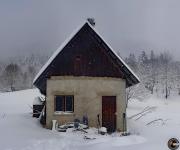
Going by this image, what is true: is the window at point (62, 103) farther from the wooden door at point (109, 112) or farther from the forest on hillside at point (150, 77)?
the forest on hillside at point (150, 77)

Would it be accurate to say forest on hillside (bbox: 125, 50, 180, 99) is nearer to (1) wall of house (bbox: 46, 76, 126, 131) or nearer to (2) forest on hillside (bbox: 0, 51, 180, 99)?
(2) forest on hillside (bbox: 0, 51, 180, 99)

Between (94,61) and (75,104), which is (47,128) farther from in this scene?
(94,61)

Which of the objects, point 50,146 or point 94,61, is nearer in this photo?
point 50,146

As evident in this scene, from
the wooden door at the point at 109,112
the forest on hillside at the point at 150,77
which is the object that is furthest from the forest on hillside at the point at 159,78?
the wooden door at the point at 109,112

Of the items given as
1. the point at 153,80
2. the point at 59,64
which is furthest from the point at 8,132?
the point at 153,80

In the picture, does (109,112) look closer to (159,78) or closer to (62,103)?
(62,103)

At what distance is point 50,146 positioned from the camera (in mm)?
16609

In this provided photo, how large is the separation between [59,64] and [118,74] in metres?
3.95

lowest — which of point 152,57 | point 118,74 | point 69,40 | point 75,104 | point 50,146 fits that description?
point 50,146

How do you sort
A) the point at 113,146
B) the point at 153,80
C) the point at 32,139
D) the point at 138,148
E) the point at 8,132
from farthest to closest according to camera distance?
the point at 153,80
the point at 8,132
the point at 32,139
the point at 113,146
the point at 138,148

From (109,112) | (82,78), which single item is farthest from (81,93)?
(109,112)

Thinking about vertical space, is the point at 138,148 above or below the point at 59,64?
below

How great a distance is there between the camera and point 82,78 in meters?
24.2

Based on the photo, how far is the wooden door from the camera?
24.7 meters
